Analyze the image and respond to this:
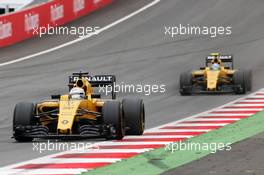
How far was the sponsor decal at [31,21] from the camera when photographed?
116ft

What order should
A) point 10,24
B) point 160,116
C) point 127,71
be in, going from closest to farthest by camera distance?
point 160,116, point 127,71, point 10,24

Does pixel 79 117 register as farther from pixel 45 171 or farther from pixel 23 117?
pixel 45 171

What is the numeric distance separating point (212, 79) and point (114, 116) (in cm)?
1042

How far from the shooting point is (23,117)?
15.1 meters

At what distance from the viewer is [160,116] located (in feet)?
64.8

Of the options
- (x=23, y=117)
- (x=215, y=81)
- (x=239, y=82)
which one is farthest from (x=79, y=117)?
(x=239, y=82)

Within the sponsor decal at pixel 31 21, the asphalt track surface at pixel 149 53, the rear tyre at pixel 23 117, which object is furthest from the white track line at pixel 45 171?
the sponsor decal at pixel 31 21

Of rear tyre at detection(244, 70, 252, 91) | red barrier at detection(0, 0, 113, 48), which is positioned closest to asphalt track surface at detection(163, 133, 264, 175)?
rear tyre at detection(244, 70, 252, 91)

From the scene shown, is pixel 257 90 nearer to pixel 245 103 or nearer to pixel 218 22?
pixel 245 103

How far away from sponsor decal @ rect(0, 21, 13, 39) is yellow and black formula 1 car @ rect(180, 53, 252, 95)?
10661mm

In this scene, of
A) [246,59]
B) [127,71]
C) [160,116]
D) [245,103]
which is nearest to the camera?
[160,116]

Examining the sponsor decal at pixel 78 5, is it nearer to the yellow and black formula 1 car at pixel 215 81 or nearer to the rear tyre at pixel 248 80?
the yellow and black formula 1 car at pixel 215 81

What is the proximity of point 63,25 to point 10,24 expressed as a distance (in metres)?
4.23

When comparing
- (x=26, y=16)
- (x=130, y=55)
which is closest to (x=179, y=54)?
(x=130, y=55)
